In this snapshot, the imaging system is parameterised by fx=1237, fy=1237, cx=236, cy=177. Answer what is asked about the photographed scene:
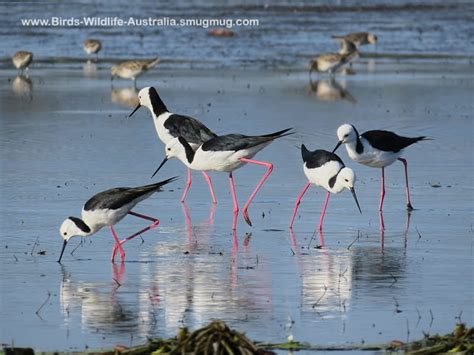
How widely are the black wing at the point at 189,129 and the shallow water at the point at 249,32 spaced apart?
43.5ft

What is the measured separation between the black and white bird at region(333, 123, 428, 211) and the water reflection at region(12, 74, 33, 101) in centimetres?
1003

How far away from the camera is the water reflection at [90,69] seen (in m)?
26.3

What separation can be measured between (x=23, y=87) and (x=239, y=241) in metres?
13.5

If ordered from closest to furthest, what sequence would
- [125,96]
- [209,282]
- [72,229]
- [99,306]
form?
[99,306] → [209,282] → [72,229] → [125,96]

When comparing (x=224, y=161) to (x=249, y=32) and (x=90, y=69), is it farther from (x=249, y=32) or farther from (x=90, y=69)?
(x=249, y=32)

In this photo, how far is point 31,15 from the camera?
138 ft

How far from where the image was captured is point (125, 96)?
2286 cm

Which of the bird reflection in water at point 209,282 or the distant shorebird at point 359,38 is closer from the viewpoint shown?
the bird reflection in water at point 209,282

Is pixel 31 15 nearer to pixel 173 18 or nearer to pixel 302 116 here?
pixel 173 18

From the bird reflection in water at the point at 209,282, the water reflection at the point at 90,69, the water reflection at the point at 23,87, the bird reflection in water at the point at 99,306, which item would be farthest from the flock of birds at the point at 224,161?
the water reflection at the point at 90,69

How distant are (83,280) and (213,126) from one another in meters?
8.95

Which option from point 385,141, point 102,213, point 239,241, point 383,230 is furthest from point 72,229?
point 385,141

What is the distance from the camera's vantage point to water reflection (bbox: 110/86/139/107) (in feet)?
71.5

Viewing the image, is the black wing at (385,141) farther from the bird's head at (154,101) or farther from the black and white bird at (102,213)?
the black and white bird at (102,213)
